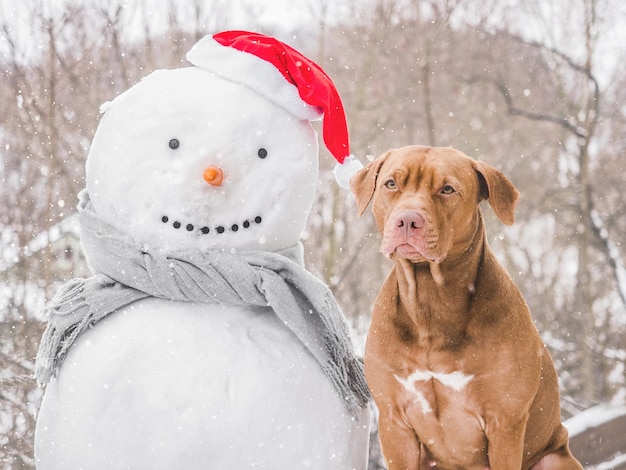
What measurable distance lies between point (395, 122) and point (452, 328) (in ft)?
11.5

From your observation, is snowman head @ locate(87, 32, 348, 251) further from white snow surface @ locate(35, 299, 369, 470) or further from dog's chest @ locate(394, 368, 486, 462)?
dog's chest @ locate(394, 368, 486, 462)

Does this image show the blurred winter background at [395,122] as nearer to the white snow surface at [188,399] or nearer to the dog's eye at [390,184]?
the white snow surface at [188,399]

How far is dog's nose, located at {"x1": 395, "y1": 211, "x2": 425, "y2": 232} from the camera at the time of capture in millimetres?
1392

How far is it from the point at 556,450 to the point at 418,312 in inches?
23.2

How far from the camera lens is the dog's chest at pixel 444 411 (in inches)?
61.1

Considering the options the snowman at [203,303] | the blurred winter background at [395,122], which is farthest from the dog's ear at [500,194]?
the blurred winter background at [395,122]

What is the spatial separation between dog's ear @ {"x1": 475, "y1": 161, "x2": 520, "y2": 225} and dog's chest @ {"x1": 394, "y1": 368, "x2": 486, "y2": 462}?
37 centimetres

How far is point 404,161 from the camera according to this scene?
5.05ft

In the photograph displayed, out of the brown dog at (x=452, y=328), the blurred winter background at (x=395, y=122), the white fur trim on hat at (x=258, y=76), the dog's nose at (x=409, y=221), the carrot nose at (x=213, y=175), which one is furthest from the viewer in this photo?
the blurred winter background at (x=395, y=122)

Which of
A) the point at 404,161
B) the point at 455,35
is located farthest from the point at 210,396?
the point at 455,35

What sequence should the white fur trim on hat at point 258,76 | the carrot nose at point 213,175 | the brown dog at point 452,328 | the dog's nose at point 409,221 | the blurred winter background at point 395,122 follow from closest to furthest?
the dog's nose at point 409,221 < the brown dog at point 452,328 < the carrot nose at point 213,175 < the white fur trim on hat at point 258,76 < the blurred winter background at point 395,122

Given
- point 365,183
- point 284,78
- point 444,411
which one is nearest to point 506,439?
point 444,411

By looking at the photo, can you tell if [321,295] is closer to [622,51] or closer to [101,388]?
[101,388]

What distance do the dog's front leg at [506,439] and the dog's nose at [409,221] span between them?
50 cm
